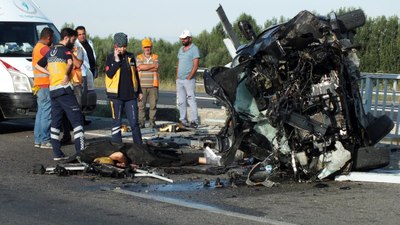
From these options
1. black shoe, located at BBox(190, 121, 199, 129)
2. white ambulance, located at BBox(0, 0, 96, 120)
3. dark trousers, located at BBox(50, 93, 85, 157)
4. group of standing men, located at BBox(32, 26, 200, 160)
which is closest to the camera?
dark trousers, located at BBox(50, 93, 85, 157)

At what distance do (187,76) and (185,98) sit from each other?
46 centimetres

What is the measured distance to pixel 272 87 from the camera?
9.77 metres

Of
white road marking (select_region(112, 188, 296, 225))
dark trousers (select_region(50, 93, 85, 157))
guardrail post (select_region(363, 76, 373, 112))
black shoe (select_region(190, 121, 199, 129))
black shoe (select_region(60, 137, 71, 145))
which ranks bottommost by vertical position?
white road marking (select_region(112, 188, 296, 225))

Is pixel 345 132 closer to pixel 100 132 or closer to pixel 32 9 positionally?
pixel 100 132

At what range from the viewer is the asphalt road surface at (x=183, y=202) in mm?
7691

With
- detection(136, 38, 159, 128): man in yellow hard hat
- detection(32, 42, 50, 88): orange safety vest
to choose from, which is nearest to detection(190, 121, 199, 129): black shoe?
detection(136, 38, 159, 128): man in yellow hard hat

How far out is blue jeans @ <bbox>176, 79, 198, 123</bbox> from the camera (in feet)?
54.4

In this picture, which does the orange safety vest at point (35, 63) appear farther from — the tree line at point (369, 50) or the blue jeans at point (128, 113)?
the tree line at point (369, 50)

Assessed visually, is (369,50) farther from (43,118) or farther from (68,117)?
(68,117)

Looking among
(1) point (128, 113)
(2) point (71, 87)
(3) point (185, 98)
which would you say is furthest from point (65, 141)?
(3) point (185, 98)

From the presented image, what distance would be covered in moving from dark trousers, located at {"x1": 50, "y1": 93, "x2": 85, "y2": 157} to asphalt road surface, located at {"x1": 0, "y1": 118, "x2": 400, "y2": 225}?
1.28 metres

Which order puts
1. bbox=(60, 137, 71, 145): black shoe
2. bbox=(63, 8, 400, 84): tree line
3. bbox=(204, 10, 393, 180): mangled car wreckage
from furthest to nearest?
bbox=(63, 8, 400, 84): tree line, bbox=(60, 137, 71, 145): black shoe, bbox=(204, 10, 393, 180): mangled car wreckage

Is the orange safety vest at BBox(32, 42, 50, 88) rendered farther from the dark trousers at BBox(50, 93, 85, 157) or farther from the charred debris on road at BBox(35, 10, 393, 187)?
the charred debris on road at BBox(35, 10, 393, 187)

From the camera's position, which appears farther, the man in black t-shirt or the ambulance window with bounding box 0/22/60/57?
the ambulance window with bounding box 0/22/60/57
